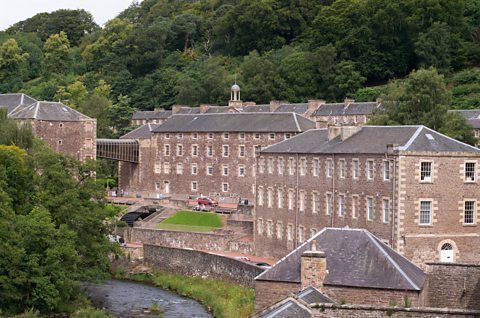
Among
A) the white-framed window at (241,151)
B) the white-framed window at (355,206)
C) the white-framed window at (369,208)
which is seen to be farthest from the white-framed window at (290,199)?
the white-framed window at (241,151)

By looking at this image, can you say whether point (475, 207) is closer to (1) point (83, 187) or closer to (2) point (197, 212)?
(1) point (83, 187)

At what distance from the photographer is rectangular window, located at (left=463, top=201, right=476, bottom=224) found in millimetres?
46903

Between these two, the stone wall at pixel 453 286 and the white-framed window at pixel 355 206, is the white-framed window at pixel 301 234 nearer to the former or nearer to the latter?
the white-framed window at pixel 355 206

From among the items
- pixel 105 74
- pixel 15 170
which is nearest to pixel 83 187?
pixel 15 170

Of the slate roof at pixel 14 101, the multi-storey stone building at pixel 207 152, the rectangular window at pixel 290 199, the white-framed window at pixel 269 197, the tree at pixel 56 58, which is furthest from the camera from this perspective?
the tree at pixel 56 58

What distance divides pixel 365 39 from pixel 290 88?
11.9 metres

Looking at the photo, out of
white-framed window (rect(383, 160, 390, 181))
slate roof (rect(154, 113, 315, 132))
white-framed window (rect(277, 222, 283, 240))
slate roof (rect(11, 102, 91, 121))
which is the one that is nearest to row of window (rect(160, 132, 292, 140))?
slate roof (rect(154, 113, 315, 132))

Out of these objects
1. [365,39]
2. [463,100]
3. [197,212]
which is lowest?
[197,212]

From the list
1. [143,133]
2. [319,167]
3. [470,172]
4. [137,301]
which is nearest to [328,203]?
[319,167]

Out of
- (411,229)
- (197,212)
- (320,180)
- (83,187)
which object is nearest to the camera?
(411,229)

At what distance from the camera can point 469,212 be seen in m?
47.0

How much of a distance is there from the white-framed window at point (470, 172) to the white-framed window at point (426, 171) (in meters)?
1.87

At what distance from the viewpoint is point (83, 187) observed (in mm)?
49500

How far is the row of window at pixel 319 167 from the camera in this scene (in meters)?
48.4
